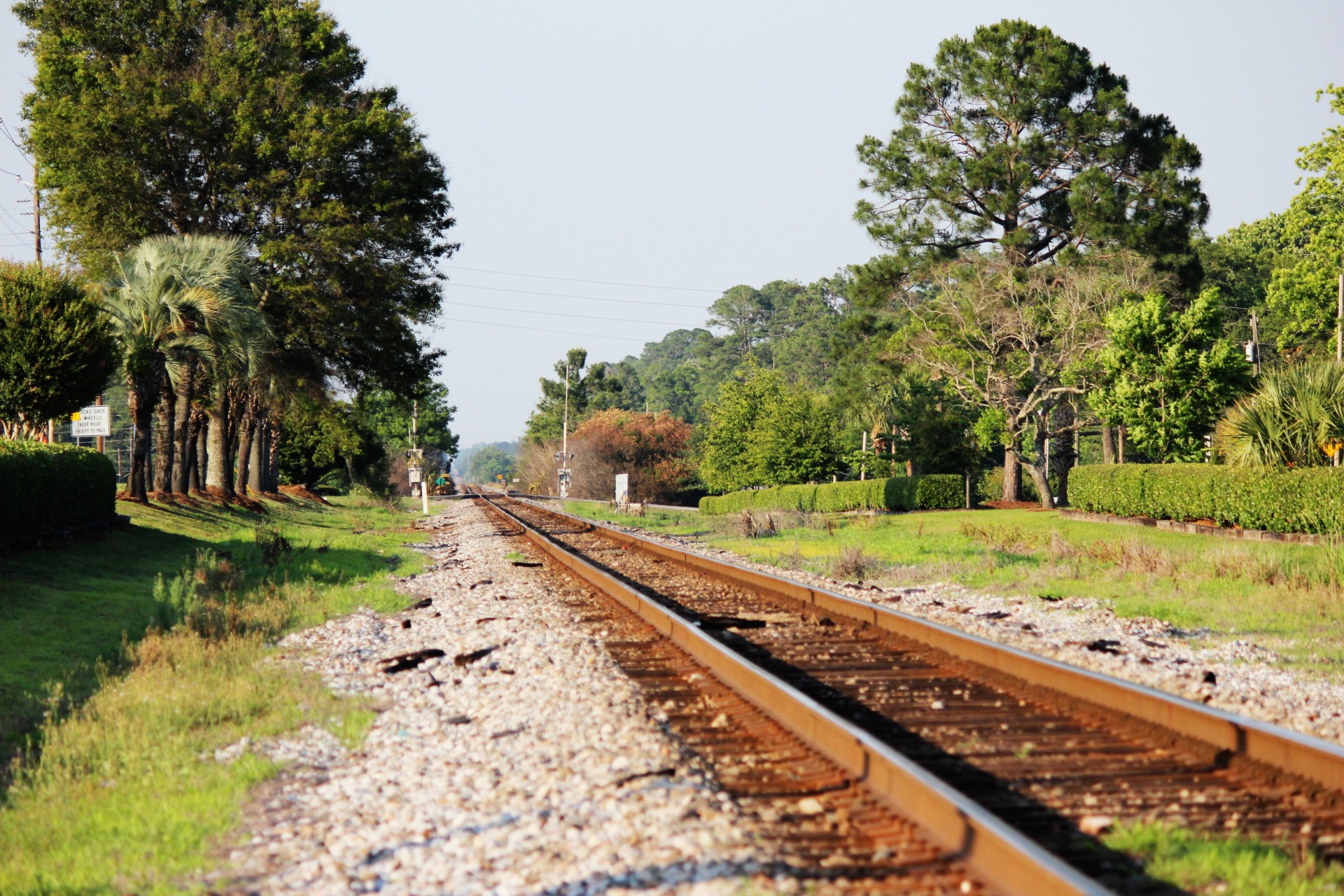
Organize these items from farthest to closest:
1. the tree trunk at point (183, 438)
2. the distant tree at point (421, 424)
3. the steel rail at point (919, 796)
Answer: the distant tree at point (421, 424)
the tree trunk at point (183, 438)
the steel rail at point (919, 796)

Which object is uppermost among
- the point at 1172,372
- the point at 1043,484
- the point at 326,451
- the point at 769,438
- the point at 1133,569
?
the point at 1172,372

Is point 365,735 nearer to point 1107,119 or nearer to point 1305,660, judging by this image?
point 1305,660

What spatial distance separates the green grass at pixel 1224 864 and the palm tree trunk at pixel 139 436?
85.7 feet

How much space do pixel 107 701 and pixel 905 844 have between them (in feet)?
21.9

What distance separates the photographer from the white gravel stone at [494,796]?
4430mm

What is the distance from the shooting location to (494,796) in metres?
5.54

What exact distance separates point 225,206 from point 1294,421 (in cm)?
3056

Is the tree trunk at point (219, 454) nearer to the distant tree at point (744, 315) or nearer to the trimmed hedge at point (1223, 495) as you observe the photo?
the trimmed hedge at point (1223, 495)

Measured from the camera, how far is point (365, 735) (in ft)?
23.6

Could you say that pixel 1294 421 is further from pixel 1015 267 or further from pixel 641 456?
pixel 641 456

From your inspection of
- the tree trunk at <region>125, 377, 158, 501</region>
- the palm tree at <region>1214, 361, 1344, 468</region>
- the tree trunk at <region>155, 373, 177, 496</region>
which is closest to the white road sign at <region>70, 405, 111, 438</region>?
the tree trunk at <region>125, 377, 158, 501</region>

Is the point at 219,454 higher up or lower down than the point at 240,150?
lower down

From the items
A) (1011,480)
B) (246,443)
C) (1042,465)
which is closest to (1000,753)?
(1042,465)

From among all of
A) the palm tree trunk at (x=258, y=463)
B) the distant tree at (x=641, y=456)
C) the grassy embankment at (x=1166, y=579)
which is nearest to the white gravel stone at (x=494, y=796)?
the grassy embankment at (x=1166, y=579)
